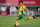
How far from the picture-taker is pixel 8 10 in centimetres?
2831

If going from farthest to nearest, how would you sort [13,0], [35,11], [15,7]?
[13,0] < [15,7] < [35,11]

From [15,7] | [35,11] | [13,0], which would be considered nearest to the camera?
[35,11]

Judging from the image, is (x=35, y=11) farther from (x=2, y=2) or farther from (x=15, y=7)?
(x=2, y=2)

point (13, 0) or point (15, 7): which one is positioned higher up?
point (13, 0)

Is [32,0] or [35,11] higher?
[32,0]

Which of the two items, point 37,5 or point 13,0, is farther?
point 13,0

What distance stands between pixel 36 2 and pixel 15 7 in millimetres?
5739

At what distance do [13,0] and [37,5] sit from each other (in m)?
7.09

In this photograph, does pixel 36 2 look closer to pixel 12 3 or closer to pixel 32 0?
pixel 32 0

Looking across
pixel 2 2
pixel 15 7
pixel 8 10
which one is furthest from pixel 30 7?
pixel 2 2

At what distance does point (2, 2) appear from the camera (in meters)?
31.7

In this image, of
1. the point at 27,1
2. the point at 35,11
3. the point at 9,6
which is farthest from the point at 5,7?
the point at 35,11

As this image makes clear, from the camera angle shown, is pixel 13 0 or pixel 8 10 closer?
pixel 8 10

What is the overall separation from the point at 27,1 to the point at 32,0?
135 cm
